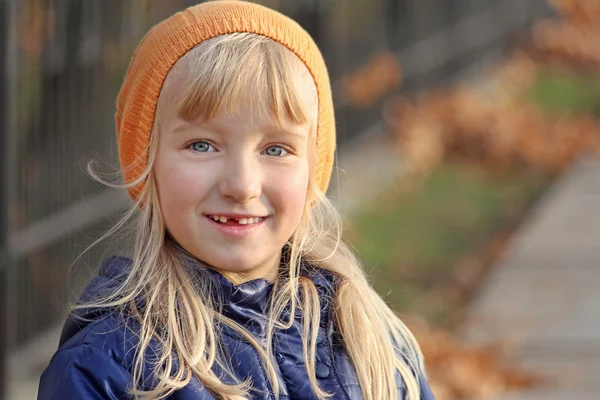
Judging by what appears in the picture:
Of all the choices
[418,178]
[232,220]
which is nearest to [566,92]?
[418,178]

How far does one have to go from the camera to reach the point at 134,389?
236 cm

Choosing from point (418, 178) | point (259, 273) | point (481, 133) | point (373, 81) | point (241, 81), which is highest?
point (241, 81)

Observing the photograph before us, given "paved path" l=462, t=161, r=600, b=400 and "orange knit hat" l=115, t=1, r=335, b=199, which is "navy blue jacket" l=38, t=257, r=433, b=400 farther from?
"paved path" l=462, t=161, r=600, b=400

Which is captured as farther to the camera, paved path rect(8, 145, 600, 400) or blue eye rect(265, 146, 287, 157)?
paved path rect(8, 145, 600, 400)

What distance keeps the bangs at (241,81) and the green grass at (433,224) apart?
374 centimetres

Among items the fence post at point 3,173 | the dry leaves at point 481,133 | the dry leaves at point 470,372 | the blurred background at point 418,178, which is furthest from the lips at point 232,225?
the dry leaves at point 481,133

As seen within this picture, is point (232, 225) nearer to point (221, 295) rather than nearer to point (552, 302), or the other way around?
point (221, 295)

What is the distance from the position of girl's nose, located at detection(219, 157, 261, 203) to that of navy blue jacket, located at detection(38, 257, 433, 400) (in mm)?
189

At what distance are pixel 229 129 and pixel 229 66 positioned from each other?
5.0 inches

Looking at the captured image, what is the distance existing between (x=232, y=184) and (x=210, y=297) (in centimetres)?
25

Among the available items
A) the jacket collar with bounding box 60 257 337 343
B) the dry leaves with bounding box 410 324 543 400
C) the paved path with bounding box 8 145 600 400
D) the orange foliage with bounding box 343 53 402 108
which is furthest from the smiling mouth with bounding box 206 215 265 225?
the orange foliage with bounding box 343 53 402 108

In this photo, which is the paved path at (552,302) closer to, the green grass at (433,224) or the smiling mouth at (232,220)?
the green grass at (433,224)

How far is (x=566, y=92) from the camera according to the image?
12.7 m

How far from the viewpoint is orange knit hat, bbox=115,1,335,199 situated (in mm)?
2588
